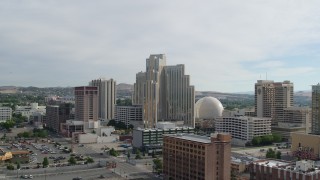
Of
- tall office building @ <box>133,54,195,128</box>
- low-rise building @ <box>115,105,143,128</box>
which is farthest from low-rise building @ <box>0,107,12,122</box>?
tall office building @ <box>133,54,195,128</box>

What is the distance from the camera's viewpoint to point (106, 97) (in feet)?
273

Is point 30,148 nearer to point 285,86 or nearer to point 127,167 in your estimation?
point 127,167

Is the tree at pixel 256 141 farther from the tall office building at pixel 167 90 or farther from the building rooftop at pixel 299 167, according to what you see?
the building rooftop at pixel 299 167

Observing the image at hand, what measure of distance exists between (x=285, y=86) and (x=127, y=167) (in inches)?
1521

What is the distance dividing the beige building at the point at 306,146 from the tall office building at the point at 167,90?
2558 cm

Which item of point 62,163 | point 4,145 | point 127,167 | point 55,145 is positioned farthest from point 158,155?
point 4,145

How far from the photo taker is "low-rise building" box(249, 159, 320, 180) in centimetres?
2797

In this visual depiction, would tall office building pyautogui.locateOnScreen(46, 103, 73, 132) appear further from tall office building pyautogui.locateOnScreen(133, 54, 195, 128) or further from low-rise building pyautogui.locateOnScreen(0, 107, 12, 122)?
low-rise building pyautogui.locateOnScreen(0, 107, 12, 122)

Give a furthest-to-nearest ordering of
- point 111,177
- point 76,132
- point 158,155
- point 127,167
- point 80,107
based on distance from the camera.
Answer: point 80,107 < point 76,132 < point 158,155 < point 127,167 < point 111,177

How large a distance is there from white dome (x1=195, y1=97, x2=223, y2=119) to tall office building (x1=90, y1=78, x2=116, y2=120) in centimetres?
1803

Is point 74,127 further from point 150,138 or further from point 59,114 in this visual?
point 150,138

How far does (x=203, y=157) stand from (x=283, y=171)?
5807mm

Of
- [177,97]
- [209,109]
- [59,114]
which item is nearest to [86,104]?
[59,114]

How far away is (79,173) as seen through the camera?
36688mm
